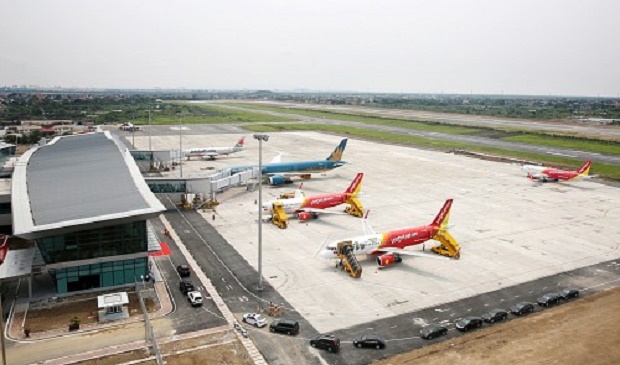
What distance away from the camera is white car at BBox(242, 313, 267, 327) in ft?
157

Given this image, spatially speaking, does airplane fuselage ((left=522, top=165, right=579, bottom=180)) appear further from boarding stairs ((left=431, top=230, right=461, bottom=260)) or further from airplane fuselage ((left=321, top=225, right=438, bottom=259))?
airplane fuselage ((left=321, top=225, right=438, bottom=259))

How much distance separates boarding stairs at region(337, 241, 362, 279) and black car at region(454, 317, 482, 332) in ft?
48.7

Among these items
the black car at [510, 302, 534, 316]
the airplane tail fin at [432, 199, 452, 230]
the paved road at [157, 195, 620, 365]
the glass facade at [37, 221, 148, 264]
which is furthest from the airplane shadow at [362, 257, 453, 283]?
the glass facade at [37, 221, 148, 264]

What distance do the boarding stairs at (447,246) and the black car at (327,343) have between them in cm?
2947

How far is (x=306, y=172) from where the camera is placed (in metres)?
116

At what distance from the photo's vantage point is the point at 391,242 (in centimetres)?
6569

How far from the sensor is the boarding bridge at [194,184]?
89.3 meters

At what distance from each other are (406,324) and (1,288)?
1819 inches

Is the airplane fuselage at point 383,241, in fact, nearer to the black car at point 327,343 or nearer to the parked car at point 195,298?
the parked car at point 195,298

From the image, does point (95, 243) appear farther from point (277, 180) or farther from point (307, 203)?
point (277, 180)

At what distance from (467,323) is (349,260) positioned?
1791 cm

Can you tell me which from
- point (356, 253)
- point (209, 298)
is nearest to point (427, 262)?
point (356, 253)

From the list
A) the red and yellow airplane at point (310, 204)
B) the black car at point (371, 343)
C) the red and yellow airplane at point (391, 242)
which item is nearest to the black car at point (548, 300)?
the red and yellow airplane at point (391, 242)

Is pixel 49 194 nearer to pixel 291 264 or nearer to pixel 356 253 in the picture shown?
pixel 291 264
